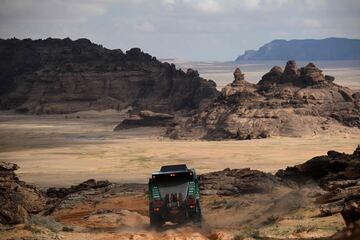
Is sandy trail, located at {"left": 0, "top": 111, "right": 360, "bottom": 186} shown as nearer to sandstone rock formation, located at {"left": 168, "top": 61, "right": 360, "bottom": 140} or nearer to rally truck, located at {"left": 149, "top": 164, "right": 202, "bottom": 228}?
sandstone rock formation, located at {"left": 168, "top": 61, "right": 360, "bottom": 140}

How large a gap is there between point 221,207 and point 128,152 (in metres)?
25.7

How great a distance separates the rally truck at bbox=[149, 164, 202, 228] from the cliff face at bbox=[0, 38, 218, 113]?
62272 millimetres

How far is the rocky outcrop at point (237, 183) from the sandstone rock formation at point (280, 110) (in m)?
24.9

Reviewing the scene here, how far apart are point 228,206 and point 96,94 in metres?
71.6

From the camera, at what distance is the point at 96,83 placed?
96.2 m

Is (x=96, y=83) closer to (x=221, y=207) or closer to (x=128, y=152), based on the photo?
(x=128, y=152)

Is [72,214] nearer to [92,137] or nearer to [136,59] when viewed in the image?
[92,137]

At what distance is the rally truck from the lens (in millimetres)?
20625

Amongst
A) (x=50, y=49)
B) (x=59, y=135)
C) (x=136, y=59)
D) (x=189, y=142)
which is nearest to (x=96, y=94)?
(x=136, y=59)

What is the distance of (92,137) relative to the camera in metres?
63.9

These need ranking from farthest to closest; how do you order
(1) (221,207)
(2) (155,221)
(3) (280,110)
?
(3) (280,110) < (1) (221,207) < (2) (155,221)

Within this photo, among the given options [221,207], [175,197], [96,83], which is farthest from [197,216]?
[96,83]

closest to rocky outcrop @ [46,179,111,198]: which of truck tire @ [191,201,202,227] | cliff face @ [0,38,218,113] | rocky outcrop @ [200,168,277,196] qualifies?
rocky outcrop @ [200,168,277,196]

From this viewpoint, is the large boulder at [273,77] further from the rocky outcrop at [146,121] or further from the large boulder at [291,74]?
the rocky outcrop at [146,121]
